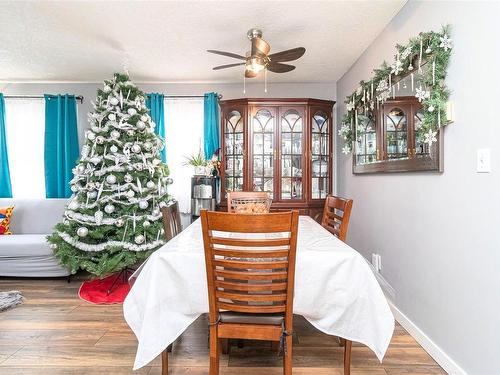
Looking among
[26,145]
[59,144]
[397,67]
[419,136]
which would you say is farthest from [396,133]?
[26,145]

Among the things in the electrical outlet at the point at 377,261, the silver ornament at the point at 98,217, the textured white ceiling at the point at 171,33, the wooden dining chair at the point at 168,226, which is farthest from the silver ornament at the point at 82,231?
the electrical outlet at the point at 377,261

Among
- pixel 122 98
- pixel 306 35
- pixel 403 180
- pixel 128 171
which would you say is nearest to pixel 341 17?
pixel 306 35

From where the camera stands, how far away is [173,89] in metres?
4.23

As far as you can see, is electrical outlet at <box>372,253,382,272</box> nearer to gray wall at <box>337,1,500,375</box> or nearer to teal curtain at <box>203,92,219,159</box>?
gray wall at <box>337,1,500,375</box>

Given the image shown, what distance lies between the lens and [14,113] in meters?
4.18

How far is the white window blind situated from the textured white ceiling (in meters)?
0.47

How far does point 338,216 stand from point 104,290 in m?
2.41

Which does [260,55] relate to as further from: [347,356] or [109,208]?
[347,356]

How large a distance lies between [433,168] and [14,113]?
4.87m

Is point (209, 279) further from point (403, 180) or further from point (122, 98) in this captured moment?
point (122, 98)

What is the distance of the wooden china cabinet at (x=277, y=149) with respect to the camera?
151 inches

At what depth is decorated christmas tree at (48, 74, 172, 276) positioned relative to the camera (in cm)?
308

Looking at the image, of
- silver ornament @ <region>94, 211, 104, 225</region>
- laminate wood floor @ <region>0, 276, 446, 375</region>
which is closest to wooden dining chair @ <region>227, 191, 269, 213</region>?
laminate wood floor @ <region>0, 276, 446, 375</region>

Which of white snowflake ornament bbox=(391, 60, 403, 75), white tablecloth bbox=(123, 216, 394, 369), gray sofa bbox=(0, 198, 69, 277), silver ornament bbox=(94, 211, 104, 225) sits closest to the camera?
white tablecloth bbox=(123, 216, 394, 369)
